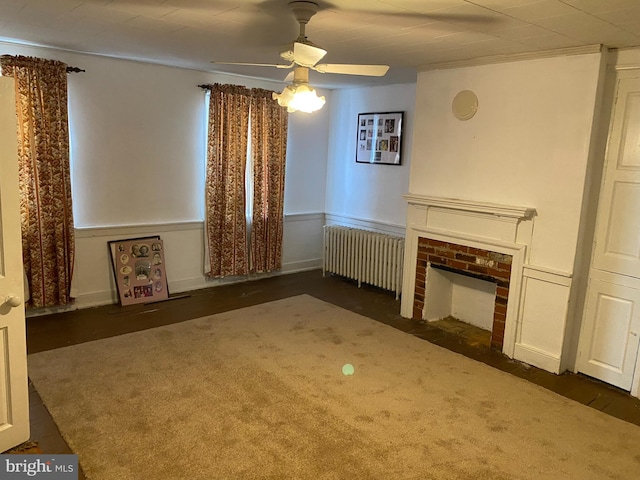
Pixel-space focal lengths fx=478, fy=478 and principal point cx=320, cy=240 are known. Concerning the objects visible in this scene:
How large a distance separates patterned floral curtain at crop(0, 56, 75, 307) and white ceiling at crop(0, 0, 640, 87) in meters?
0.31

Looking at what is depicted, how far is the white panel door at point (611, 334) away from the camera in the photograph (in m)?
3.47

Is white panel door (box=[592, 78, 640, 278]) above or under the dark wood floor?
above

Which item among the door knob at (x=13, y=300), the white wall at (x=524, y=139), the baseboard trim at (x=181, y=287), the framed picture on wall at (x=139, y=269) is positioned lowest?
the baseboard trim at (x=181, y=287)

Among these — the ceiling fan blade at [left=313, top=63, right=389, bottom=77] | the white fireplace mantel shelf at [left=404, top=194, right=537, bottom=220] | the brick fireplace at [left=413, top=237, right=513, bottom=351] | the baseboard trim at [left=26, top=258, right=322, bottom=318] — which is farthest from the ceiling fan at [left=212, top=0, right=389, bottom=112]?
the baseboard trim at [left=26, top=258, right=322, bottom=318]

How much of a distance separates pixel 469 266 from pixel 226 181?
112 inches

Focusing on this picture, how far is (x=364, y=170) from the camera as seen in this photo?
6.07 m

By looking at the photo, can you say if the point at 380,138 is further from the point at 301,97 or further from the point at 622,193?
→ the point at 301,97

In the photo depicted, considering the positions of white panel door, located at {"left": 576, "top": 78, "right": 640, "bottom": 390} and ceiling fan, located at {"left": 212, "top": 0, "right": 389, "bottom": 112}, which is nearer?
ceiling fan, located at {"left": 212, "top": 0, "right": 389, "bottom": 112}

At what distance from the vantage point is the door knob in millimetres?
2391

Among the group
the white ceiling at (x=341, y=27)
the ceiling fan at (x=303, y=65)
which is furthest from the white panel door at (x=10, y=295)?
the ceiling fan at (x=303, y=65)

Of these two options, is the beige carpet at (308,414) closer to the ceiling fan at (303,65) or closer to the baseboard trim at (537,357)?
the baseboard trim at (537,357)

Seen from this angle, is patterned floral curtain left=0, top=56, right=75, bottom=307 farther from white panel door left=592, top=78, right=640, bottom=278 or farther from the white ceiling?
white panel door left=592, top=78, right=640, bottom=278

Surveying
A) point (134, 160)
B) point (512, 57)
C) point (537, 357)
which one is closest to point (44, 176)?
point (134, 160)

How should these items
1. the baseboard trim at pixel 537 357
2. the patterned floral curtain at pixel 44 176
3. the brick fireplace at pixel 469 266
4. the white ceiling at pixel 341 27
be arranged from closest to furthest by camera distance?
the white ceiling at pixel 341 27 → the baseboard trim at pixel 537 357 → the brick fireplace at pixel 469 266 → the patterned floral curtain at pixel 44 176
